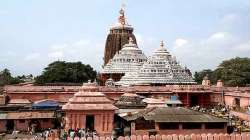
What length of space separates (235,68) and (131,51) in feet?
52.0

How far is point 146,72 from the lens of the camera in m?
53.3

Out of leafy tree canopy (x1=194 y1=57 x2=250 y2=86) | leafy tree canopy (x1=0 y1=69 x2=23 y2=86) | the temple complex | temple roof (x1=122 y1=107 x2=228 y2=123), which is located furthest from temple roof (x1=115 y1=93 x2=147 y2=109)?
leafy tree canopy (x1=0 y1=69 x2=23 y2=86)

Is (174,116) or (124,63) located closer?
(174,116)

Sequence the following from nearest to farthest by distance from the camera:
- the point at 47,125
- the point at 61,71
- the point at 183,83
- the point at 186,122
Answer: the point at 186,122
the point at 47,125
the point at 183,83
the point at 61,71

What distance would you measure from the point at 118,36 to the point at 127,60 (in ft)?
25.2

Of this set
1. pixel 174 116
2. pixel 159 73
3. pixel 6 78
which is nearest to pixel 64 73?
pixel 6 78

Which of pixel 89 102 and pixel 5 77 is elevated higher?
pixel 5 77

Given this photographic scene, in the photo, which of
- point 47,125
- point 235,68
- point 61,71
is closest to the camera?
point 47,125

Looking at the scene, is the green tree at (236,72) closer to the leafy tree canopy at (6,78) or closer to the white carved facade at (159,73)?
the white carved facade at (159,73)

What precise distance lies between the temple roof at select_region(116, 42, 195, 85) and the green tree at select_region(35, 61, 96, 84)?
63.8ft

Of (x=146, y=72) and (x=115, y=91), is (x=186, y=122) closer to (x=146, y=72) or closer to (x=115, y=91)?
(x=115, y=91)

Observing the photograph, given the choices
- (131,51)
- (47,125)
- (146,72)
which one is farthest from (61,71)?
(47,125)

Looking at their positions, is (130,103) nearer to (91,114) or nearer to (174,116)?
(91,114)

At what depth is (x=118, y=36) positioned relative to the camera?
6862 cm
